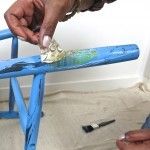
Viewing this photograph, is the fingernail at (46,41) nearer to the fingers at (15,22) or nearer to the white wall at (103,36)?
the fingers at (15,22)

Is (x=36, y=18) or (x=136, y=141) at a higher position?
(x=36, y=18)

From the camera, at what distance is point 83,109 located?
60.5 inches

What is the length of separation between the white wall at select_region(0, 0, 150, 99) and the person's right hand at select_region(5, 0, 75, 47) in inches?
22.5

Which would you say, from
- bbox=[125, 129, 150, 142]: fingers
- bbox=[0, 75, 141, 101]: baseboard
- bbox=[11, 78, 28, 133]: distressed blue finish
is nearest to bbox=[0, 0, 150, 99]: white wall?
bbox=[0, 75, 141, 101]: baseboard

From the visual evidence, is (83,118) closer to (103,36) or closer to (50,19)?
(103,36)

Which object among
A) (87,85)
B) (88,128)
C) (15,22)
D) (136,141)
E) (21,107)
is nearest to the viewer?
(136,141)

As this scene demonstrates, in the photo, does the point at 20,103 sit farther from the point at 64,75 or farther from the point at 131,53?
the point at 64,75

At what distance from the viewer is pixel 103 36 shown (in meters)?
1.54

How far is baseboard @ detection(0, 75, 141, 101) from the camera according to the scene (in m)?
1.55

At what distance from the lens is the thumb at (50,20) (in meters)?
0.63

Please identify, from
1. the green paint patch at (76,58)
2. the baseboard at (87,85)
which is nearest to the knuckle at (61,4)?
the green paint patch at (76,58)

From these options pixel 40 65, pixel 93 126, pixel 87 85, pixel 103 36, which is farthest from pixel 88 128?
pixel 40 65

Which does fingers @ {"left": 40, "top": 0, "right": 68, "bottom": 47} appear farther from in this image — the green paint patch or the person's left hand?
the person's left hand

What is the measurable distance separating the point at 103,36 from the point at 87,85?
292 millimetres
